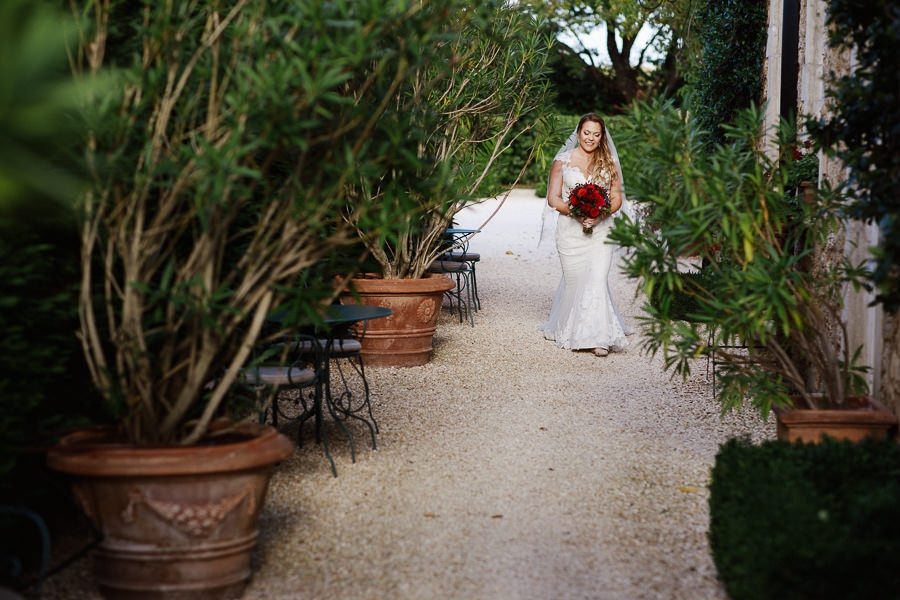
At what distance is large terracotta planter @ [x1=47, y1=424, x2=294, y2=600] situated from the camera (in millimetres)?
2938

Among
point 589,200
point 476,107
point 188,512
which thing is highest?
point 476,107

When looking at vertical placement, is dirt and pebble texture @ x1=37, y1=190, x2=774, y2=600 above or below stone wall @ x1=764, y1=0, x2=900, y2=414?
below

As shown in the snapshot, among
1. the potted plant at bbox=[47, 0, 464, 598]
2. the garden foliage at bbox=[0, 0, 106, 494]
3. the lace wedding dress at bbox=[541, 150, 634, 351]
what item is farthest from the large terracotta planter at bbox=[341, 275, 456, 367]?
the potted plant at bbox=[47, 0, 464, 598]

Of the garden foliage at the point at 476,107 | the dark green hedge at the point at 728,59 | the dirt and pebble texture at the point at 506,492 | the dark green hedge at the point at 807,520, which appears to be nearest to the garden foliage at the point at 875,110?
the dark green hedge at the point at 807,520

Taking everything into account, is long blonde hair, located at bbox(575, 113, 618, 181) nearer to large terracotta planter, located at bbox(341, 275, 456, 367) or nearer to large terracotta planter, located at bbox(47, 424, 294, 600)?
large terracotta planter, located at bbox(341, 275, 456, 367)

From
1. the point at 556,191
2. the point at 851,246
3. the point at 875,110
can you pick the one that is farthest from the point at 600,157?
the point at 875,110

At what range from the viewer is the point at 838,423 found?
391 cm

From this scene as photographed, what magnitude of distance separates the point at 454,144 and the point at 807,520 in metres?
5.76

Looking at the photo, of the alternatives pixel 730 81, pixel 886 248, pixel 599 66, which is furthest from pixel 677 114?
pixel 599 66

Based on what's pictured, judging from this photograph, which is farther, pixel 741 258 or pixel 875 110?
pixel 741 258

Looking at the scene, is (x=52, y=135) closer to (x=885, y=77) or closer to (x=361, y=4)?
(x=361, y=4)

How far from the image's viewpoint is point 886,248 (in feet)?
9.20

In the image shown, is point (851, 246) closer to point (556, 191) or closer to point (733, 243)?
point (733, 243)

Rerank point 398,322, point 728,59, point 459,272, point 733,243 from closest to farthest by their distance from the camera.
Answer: point 733,243 < point 398,322 < point 728,59 < point 459,272
